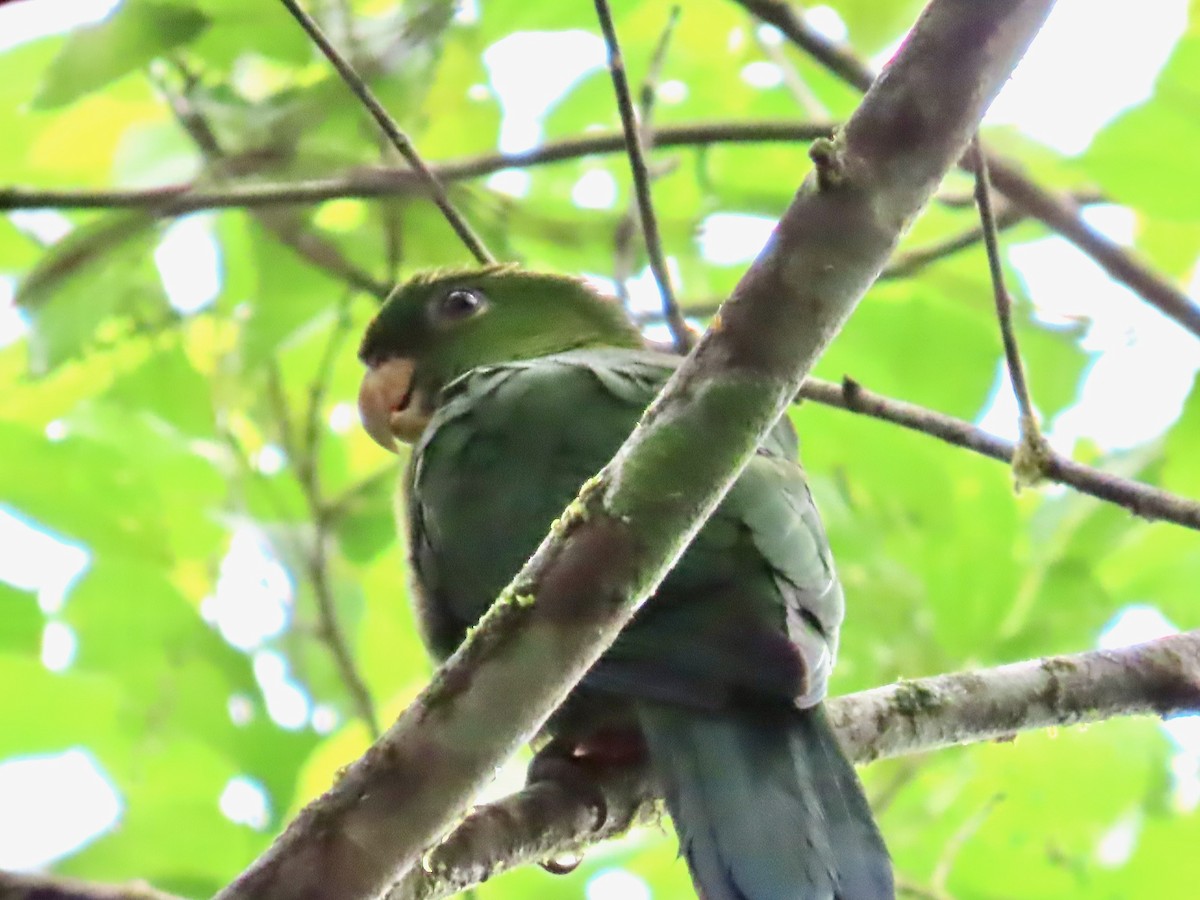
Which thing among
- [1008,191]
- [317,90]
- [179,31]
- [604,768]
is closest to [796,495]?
[604,768]

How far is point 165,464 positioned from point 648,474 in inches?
81.4

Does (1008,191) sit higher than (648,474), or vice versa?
(1008,191)

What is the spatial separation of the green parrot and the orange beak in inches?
14.8

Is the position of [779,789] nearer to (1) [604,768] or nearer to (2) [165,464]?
(1) [604,768]

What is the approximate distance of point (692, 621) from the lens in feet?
6.05

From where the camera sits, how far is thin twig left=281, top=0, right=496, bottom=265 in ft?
6.72

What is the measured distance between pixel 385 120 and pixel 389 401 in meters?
1.00

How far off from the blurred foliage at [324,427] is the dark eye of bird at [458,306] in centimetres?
18

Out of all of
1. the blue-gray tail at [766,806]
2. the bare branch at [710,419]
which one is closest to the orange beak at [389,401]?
the blue-gray tail at [766,806]

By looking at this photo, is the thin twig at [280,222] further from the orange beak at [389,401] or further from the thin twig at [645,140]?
the thin twig at [645,140]

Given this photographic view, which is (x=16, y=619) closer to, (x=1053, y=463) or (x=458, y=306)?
(x=458, y=306)

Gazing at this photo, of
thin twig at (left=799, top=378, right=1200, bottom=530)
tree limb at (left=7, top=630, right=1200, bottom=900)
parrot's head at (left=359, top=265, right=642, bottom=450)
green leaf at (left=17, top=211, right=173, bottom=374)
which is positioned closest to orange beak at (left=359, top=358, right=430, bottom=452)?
parrot's head at (left=359, top=265, right=642, bottom=450)

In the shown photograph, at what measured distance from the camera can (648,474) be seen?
1235mm

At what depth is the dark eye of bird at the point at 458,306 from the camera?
3.12m
